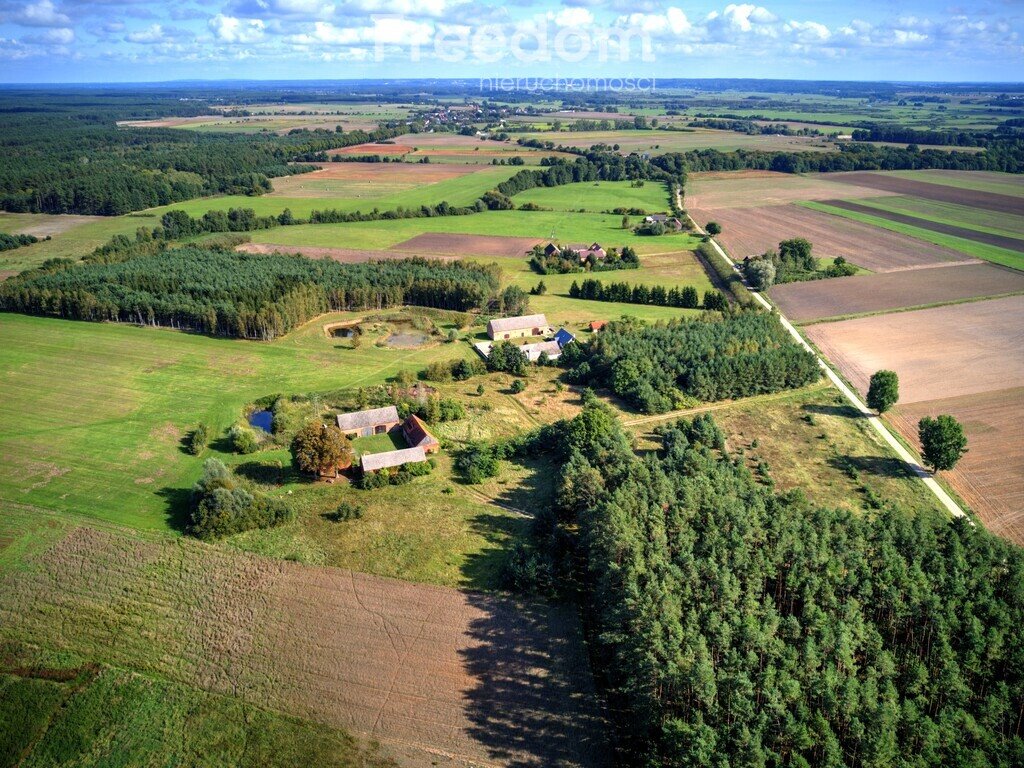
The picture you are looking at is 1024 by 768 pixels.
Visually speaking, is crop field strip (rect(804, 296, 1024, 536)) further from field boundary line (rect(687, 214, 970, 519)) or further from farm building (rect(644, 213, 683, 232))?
farm building (rect(644, 213, 683, 232))

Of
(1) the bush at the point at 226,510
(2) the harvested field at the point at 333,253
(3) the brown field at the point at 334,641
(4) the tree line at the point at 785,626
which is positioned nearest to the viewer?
(4) the tree line at the point at 785,626

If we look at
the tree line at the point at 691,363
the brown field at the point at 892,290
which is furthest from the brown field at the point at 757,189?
the tree line at the point at 691,363

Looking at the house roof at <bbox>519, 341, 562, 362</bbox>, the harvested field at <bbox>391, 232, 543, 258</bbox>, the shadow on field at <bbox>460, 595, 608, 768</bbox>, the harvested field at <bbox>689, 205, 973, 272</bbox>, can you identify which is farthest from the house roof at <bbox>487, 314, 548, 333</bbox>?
the harvested field at <bbox>689, 205, 973, 272</bbox>

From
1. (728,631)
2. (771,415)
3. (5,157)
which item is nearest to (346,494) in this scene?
(728,631)

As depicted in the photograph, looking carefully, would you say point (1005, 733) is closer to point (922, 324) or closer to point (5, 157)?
point (922, 324)

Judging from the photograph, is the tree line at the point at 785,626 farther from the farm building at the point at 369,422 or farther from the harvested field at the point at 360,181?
the harvested field at the point at 360,181

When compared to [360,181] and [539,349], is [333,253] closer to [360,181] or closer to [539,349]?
[539,349]

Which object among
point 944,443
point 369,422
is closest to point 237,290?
point 369,422
